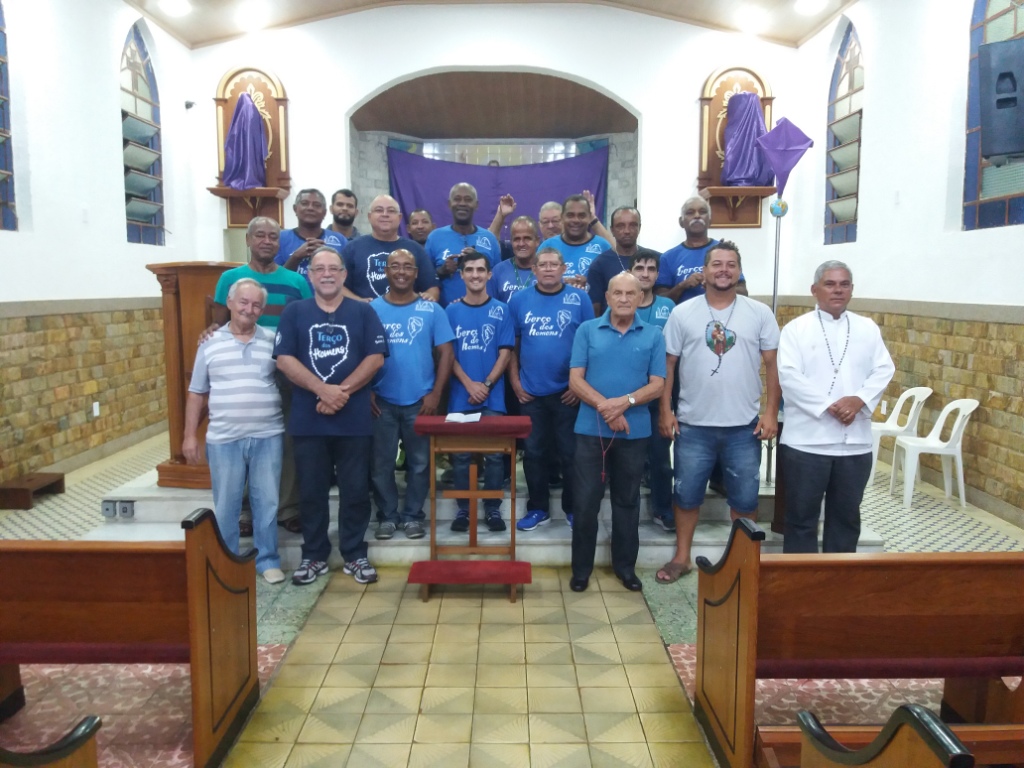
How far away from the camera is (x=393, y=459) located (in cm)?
385

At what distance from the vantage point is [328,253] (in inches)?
131

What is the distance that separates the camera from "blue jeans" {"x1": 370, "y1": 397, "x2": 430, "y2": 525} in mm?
3756

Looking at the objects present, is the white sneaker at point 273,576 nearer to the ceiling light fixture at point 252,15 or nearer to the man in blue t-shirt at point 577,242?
the man in blue t-shirt at point 577,242

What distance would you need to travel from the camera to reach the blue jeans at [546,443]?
3.76 metres

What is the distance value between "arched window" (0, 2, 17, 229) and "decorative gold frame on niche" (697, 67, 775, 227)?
576 centimetres

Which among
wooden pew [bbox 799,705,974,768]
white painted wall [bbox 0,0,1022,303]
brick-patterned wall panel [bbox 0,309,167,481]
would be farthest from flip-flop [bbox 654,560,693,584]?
brick-patterned wall panel [bbox 0,309,167,481]

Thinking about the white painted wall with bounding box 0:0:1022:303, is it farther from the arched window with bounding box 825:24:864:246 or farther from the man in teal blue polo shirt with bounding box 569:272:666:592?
the man in teal blue polo shirt with bounding box 569:272:666:592

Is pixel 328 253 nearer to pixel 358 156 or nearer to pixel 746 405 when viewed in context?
pixel 746 405

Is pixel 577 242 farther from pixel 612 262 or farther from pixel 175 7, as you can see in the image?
pixel 175 7

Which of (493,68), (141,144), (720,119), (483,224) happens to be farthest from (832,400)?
(483,224)

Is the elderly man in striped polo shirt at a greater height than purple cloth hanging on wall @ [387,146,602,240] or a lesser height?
lesser

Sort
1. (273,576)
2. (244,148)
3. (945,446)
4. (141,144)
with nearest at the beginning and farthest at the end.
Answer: (273,576), (945,446), (141,144), (244,148)

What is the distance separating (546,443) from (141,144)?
5.32 meters

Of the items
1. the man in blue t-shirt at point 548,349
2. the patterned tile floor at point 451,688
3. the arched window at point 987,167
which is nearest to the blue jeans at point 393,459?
the patterned tile floor at point 451,688
